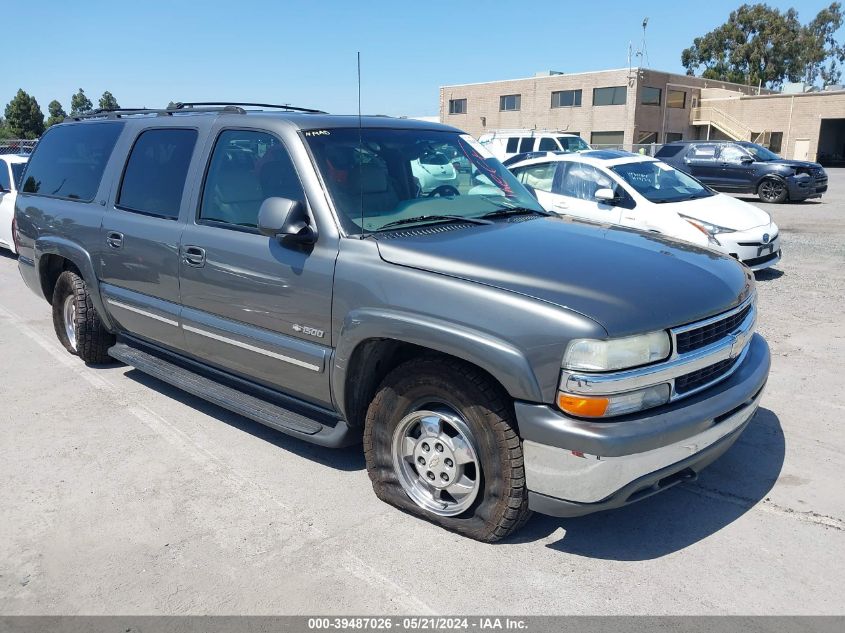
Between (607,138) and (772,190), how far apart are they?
29.0 m

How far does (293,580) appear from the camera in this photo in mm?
3090

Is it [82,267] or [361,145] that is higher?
[361,145]

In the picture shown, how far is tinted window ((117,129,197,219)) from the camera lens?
455 centimetres

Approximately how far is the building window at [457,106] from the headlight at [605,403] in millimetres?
54375

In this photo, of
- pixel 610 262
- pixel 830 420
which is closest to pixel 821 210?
pixel 830 420

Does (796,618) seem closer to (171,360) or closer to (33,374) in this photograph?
(171,360)

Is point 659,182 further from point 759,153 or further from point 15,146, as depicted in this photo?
point 15,146

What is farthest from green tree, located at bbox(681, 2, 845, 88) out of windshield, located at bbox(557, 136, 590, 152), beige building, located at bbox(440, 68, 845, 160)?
windshield, located at bbox(557, 136, 590, 152)

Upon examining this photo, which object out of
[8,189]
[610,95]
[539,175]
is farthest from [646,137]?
[8,189]

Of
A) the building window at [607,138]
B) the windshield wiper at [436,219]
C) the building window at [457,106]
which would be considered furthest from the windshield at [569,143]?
the building window at [457,106]

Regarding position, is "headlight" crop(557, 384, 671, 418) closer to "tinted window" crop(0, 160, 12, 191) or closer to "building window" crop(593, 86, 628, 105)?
"tinted window" crop(0, 160, 12, 191)

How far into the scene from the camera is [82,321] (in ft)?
18.6

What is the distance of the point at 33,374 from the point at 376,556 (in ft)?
13.5

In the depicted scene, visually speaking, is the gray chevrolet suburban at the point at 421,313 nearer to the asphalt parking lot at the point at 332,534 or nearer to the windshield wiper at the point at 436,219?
the windshield wiper at the point at 436,219
